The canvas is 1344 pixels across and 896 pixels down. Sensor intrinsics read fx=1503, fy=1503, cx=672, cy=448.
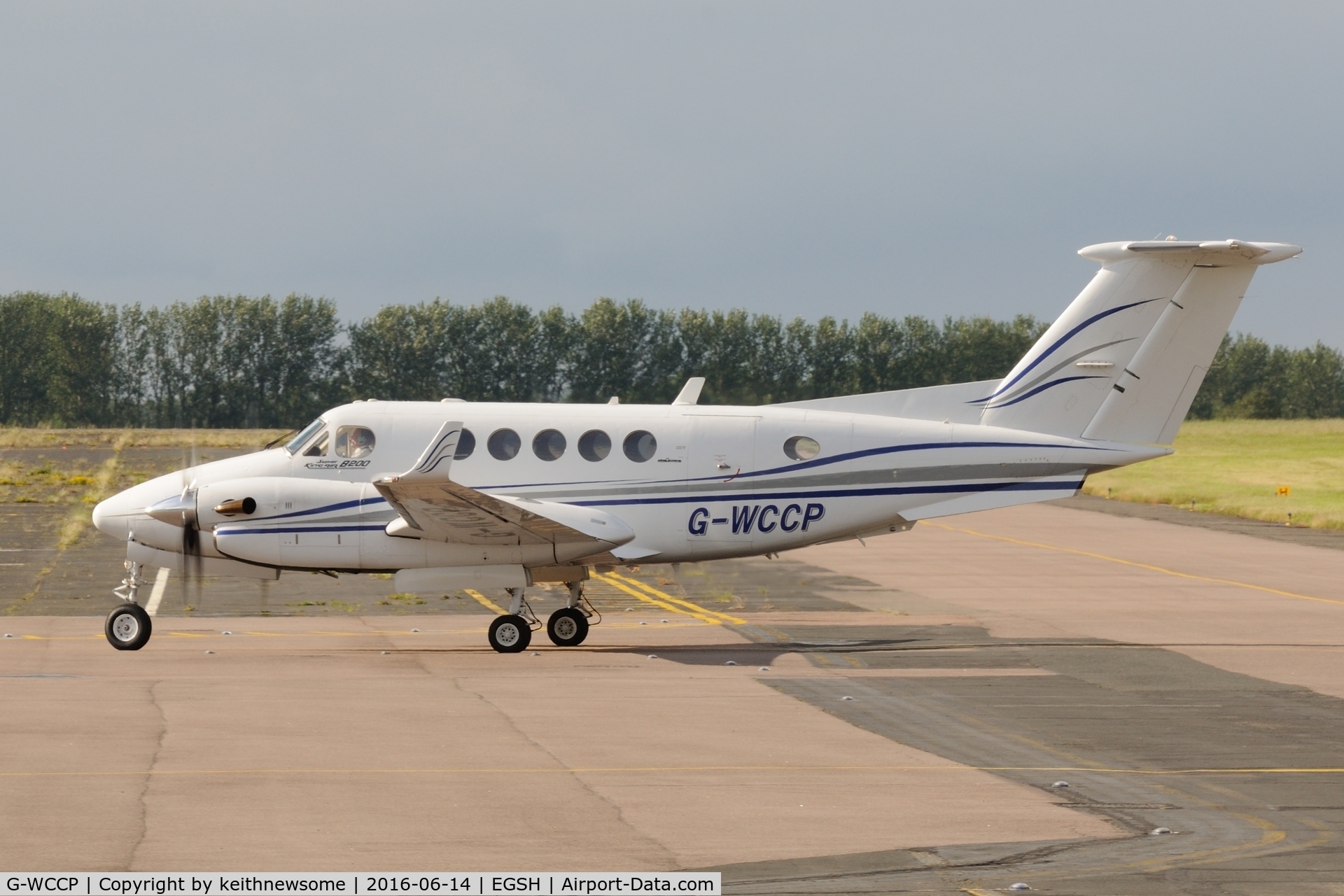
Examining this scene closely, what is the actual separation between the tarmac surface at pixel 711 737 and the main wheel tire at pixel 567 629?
0.25m

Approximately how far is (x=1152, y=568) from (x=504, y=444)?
16107mm

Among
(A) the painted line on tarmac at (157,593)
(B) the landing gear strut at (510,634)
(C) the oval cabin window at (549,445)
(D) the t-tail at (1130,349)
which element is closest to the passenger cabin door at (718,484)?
(C) the oval cabin window at (549,445)

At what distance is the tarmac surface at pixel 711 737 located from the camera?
930 cm

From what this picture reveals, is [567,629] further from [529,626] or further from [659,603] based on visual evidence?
[659,603]

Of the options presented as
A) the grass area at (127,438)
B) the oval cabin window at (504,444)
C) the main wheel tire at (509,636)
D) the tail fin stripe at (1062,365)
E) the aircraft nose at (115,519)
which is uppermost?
the tail fin stripe at (1062,365)

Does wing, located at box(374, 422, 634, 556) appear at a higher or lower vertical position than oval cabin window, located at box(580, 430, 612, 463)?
lower

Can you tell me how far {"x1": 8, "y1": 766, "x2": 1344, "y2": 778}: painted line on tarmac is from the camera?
11.5m

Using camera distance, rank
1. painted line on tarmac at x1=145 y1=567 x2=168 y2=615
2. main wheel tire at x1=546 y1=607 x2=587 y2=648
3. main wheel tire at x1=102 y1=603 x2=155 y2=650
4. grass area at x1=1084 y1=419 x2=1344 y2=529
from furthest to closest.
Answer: grass area at x1=1084 y1=419 x2=1344 y2=529 → painted line on tarmac at x1=145 y1=567 x2=168 y2=615 → main wheel tire at x1=546 y1=607 x2=587 y2=648 → main wheel tire at x1=102 y1=603 x2=155 y2=650

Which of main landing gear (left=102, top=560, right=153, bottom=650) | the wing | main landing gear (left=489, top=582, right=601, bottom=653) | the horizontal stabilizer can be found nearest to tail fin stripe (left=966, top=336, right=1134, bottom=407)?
the horizontal stabilizer

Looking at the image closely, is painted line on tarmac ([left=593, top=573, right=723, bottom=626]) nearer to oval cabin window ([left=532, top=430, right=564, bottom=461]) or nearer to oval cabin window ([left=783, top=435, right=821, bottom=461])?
oval cabin window ([left=532, top=430, right=564, bottom=461])

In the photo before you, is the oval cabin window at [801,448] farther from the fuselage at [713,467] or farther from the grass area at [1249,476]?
the grass area at [1249,476]

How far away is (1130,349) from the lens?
19.8 metres

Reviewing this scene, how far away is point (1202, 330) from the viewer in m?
19.6

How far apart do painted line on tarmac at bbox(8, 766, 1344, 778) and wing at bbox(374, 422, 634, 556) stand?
5891 millimetres
